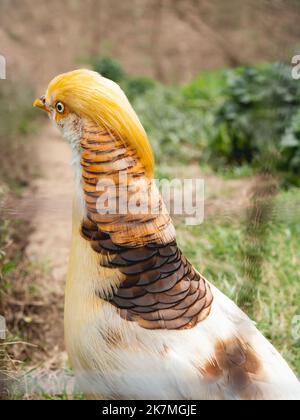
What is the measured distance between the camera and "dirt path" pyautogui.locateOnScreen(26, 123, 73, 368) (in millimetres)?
1895

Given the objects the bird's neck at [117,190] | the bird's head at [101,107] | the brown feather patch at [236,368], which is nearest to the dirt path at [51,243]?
the bird's neck at [117,190]

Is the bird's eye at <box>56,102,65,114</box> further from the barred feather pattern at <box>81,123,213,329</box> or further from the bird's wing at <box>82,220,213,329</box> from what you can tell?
the bird's wing at <box>82,220,213,329</box>

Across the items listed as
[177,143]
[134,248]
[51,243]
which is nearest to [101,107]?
[134,248]

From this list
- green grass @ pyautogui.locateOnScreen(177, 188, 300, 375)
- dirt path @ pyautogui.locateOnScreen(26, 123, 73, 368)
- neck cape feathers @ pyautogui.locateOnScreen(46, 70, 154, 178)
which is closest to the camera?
neck cape feathers @ pyautogui.locateOnScreen(46, 70, 154, 178)

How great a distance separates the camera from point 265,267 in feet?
9.03

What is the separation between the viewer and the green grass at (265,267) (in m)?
2.39

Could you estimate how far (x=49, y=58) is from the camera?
6289 mm

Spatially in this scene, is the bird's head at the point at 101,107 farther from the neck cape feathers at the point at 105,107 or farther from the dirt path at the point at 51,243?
the dirt path at the point at 51,243

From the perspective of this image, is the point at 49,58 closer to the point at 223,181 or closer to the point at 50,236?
the point at 223,181

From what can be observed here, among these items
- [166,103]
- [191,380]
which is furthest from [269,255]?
[166,103]

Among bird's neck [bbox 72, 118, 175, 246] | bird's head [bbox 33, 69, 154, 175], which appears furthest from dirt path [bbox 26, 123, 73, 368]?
bird's head [bbox 33, 69, 154, 175]

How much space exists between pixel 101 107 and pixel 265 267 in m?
1.45

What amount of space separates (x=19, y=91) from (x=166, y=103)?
164cm

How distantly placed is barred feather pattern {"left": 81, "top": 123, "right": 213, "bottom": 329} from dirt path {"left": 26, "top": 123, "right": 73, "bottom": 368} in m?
0.18
